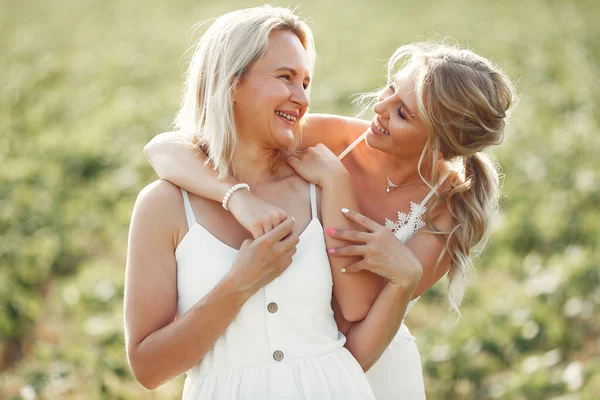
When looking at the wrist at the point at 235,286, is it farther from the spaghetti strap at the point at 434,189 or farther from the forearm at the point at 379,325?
the spaghetti strap at the point at 434,189

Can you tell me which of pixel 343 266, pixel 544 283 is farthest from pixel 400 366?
pixel 544 283

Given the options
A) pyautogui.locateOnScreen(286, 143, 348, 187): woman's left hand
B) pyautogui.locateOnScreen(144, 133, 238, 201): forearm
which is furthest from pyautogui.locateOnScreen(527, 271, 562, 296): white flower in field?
pyautogui.locateOnScreen(144, 133, 238, 201): forearm

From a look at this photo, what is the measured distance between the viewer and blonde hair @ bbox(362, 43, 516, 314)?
324 centimetres

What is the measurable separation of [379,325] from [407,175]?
0.92 meters

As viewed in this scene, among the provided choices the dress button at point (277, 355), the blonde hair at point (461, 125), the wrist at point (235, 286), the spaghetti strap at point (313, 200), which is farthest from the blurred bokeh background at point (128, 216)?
the wrist at point (235, 286)

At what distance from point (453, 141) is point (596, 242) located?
4272 mm

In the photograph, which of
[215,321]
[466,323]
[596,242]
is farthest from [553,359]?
[215,321]

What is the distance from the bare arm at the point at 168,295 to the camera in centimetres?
268

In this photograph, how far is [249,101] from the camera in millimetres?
2969

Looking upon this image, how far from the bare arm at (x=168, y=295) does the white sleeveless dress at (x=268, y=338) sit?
0.21 feet

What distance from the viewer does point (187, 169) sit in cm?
295

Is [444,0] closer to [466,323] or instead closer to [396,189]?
[466,323]

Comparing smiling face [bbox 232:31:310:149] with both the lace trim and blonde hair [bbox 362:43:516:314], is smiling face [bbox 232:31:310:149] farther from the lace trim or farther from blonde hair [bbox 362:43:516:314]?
the lace trim

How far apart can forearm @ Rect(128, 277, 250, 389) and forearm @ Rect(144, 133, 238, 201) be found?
0.41 meters
